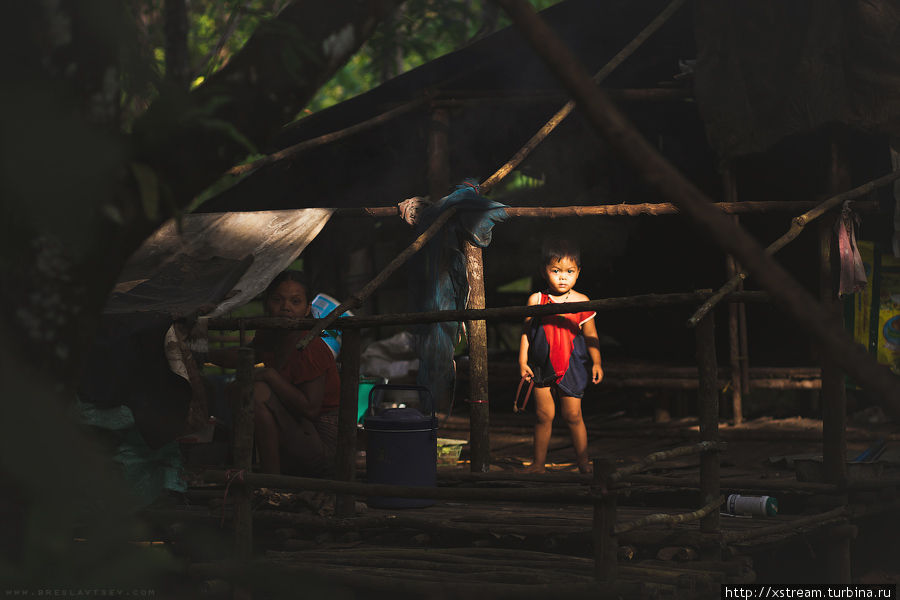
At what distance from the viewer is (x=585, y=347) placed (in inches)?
268

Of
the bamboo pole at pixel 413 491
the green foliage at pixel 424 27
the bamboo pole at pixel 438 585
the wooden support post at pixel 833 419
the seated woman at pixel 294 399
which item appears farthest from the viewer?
the green foliage at pixel 424 27

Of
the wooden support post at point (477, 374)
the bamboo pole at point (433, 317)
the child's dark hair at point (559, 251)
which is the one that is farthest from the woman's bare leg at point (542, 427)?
the bamboo pole at point (433, 317)

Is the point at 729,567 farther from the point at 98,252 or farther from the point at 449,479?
the point at 98,252

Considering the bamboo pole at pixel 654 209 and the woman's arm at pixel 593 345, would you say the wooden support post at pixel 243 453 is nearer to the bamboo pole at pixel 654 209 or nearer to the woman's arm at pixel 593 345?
the bamboo pole at pixel 654 209

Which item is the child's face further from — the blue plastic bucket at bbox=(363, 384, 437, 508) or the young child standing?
the blue plastic bucket at bbox=(363, 384, 437, 508)

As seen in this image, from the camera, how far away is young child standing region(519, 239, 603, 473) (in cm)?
665

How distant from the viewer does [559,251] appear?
6.73m

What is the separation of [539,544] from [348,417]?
4.28 feet

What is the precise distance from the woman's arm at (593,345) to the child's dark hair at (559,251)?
17.4 inches

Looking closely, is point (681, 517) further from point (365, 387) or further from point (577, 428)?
point (365, 387)

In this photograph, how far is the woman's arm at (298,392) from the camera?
18.3 ft

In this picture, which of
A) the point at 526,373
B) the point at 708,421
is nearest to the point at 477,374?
the point at 526,373

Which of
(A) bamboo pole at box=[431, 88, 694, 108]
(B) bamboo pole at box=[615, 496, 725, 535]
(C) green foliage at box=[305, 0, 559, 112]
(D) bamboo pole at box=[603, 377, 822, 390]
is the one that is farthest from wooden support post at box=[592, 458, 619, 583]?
(C) green foliage at box=[305, 0, 559, 112]

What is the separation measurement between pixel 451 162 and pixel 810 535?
4.78 metres
